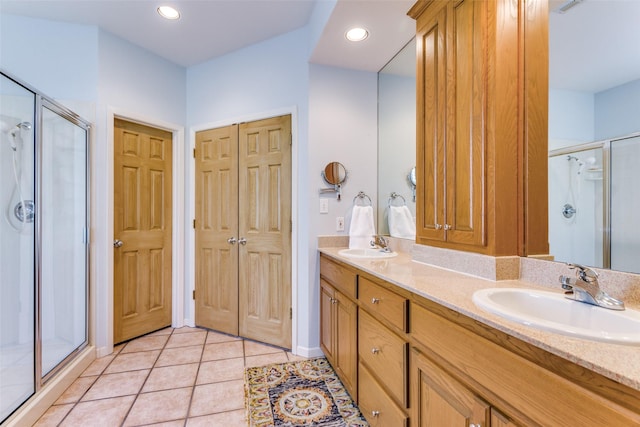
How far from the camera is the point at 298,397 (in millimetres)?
1863

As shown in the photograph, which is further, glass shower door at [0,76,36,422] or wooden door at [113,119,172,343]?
wooden door at [113,119,172,343]

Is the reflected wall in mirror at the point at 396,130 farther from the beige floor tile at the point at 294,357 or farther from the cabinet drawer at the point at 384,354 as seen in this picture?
the beige floor tile at the point at 294,357

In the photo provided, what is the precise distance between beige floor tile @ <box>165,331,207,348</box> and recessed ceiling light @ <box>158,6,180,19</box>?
263 centimetres

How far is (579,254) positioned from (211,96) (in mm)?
2997

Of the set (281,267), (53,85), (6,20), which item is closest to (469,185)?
(281,267)

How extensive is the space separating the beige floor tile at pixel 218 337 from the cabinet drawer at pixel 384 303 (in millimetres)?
1638

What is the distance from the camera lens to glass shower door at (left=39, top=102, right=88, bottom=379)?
2.08 metres

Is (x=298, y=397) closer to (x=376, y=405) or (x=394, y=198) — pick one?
(x=376, y=405)

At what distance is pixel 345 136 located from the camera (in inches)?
98.6

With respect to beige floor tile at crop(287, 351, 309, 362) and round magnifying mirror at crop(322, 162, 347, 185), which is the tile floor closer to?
beige floor tile at crop(287, 351, 309, 362)

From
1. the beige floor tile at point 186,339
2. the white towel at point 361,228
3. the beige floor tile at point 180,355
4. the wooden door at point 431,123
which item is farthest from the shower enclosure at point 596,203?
the beige floor tile at point 186,339

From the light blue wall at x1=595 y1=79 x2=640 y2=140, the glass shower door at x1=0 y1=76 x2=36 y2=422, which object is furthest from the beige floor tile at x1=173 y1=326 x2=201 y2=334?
the light blue wall at x1=595 y1=79 x2=640 y2=140

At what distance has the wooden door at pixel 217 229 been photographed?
280 cm

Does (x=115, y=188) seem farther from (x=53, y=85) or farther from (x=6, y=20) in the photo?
(x=6, y=20)
